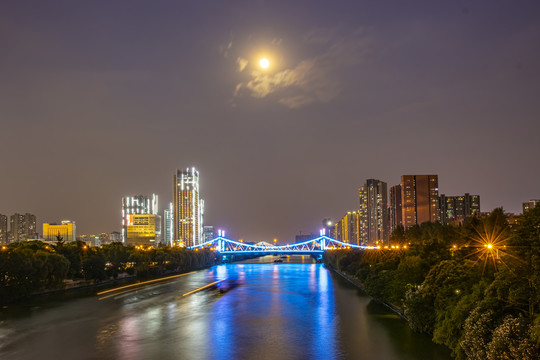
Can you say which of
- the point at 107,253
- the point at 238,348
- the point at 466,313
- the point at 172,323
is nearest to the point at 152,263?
the point at 107,253

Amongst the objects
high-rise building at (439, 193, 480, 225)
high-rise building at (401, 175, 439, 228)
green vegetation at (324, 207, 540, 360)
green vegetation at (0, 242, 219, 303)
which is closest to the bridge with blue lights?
high-rise building at (401, 175, 439, 228)

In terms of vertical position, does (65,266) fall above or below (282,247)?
above

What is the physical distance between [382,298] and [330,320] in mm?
5106

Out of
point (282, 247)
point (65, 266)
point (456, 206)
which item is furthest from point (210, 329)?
point (456, 206)

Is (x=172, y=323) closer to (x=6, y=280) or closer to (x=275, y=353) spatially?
(x=275, y=353)

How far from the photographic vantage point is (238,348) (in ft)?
54.9

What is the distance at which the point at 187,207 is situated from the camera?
166000 mm

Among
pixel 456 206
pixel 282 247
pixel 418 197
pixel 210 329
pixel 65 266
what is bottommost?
pixel 282 247

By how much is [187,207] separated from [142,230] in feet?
91.7

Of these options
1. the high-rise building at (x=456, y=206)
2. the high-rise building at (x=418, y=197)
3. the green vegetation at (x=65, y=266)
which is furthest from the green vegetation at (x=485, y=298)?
the high-rise building at (x=456, y=206)

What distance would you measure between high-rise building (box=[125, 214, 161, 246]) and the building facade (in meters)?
15.7

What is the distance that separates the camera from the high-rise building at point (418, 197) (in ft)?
310

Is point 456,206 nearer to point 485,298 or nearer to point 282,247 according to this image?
point 282,247

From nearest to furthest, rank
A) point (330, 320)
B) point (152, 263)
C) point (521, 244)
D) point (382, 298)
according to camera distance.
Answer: point (521, 244) → point (330, 320) → point (382, 298) → point (152, 263)
